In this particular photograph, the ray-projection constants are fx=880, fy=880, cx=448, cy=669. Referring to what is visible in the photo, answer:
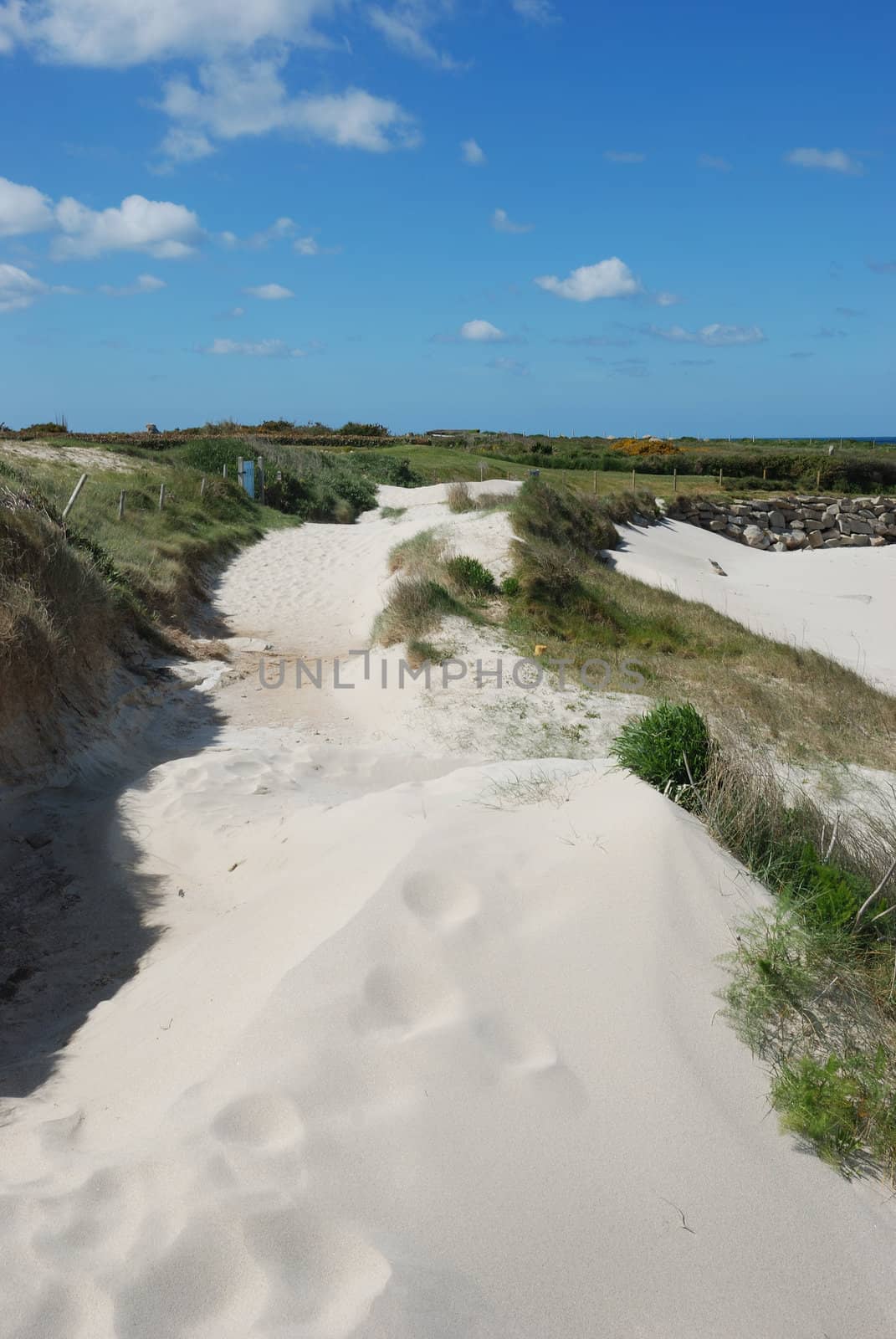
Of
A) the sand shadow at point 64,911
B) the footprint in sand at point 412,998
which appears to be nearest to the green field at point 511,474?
the sand shadow at point 64,911

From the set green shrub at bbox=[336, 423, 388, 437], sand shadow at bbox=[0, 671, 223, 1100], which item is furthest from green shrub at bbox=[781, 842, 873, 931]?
green shrub at bbox=[336, 423, 388, 437]

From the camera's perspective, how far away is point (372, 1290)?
2156 millimetres

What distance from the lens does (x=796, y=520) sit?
35094 millimetres

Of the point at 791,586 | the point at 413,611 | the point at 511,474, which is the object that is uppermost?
the point at 511,474

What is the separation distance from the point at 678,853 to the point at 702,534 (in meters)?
28.3

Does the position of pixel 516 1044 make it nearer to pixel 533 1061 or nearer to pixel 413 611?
pixel 533 1061

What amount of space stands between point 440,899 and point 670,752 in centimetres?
196

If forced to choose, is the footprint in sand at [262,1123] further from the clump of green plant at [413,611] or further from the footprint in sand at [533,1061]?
the clump of green plant at [413,611]

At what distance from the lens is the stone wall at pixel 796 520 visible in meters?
32.7

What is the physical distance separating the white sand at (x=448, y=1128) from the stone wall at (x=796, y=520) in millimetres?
29223

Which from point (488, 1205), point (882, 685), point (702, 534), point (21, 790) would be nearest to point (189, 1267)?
point (488, 1205)

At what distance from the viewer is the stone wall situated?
107 feet

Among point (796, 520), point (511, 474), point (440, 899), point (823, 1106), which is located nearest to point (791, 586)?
point (511, 474)

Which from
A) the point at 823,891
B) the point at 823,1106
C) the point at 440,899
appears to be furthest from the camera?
the point at 823,891
